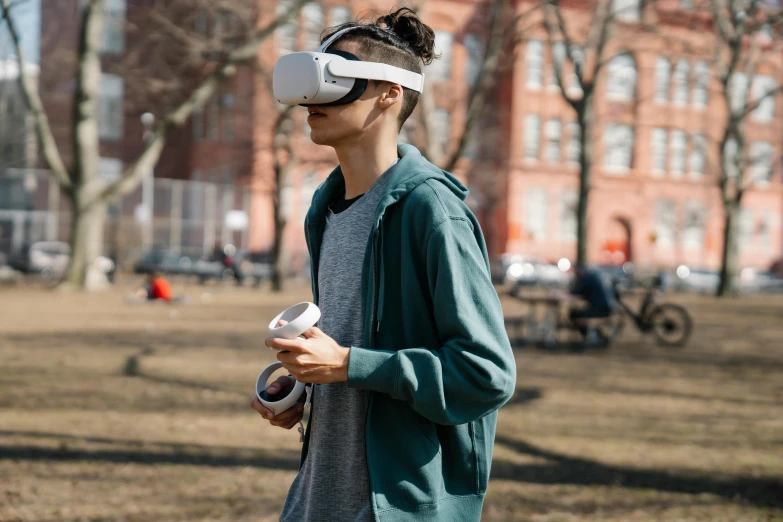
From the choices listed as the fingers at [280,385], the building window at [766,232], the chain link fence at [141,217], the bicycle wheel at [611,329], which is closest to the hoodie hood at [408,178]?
the fingers at [280,385]

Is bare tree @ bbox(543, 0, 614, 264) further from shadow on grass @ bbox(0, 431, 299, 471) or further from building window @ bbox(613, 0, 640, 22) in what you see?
shadow on grass @ bbox(0, 431, 299, 471)

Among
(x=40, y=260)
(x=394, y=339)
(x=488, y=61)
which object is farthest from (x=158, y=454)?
(x=40, y=260)

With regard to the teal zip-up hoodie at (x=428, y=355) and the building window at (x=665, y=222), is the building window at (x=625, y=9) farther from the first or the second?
the teal zip-up hoodie at (x=428, y=355)

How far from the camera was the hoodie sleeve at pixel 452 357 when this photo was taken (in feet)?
6.68

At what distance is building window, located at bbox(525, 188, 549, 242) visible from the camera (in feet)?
179

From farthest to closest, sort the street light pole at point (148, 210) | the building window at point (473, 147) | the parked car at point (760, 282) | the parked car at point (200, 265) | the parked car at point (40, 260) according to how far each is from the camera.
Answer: the building window at point (473, 147)
the parked car at point (760, 282)
the street light pole at point (148, 210)
the parked car at point (200, 265)
the parked car at point (40, 260)

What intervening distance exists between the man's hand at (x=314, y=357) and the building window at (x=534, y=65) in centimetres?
4651

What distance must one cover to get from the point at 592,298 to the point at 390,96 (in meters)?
13.4

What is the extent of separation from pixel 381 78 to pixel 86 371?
9.31 meters

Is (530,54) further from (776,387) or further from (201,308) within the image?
(776,387)

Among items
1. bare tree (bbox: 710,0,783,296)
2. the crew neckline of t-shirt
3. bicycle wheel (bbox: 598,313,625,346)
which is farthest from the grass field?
bare tree (bbox: 710,0,783,296)

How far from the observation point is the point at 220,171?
53812 mm

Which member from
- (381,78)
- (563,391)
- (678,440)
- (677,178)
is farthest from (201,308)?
(677,178)

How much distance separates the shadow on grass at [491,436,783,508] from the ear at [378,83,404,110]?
462cm
